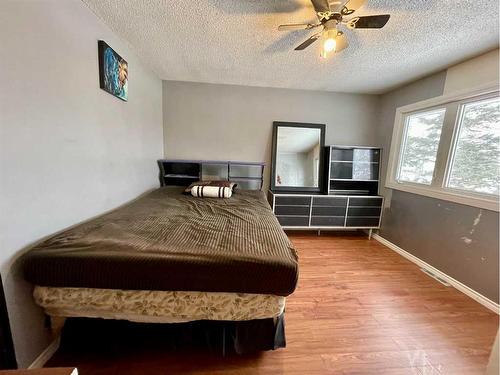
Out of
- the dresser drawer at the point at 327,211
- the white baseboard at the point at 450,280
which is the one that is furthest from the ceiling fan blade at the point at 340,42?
the white baseboard at the point at 450,280

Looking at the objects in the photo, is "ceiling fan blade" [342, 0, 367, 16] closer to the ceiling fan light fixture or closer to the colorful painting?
the ceiling fan light fixture

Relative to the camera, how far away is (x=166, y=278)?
40.3 inches

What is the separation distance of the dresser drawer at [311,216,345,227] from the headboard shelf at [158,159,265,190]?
96 centimetres

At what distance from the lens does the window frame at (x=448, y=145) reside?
1.92 meters

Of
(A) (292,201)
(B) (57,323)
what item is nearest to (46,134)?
(B) (57,323)

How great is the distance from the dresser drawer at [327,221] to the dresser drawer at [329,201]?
179mm

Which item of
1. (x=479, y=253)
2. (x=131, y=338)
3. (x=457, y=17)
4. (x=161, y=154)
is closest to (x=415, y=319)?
(x=479, y=253)

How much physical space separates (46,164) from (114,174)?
72 cm

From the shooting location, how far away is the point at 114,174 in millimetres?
1899

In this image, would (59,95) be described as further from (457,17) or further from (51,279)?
(457,17)

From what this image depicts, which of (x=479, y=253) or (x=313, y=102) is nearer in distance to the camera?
(x=479, y=253)

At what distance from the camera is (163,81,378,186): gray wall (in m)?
3.20

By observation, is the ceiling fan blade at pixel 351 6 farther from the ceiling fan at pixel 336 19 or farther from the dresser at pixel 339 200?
the dresser at pixel 339 200

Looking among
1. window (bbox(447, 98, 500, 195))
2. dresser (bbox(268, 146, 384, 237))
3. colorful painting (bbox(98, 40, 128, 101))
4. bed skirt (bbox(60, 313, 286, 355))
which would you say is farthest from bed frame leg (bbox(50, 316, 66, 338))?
window (bbox(447, 98, 500, 195))
